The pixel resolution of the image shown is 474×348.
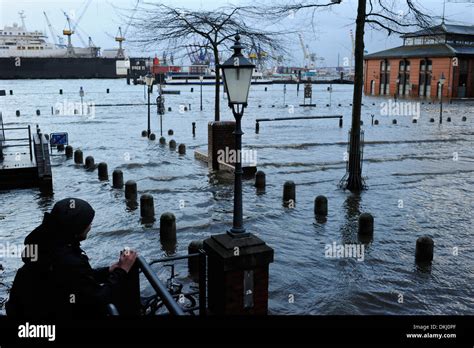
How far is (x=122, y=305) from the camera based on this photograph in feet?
16.1

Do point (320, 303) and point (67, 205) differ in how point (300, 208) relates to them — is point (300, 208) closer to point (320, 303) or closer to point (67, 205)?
point (320, 303)

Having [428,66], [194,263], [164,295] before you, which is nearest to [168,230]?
[194,263]

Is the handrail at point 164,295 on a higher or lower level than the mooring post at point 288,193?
higher

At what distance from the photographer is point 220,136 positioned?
1883 centimetres

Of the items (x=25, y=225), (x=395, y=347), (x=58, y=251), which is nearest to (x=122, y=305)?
(x=58, y=251)

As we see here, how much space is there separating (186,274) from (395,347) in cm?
538

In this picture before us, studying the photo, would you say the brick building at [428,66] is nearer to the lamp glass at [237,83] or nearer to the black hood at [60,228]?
the lamp glass at [237,83]

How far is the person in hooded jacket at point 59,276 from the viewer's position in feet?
Result: 11.3

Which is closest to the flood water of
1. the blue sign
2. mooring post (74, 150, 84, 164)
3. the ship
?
mooring post (74, 150, 84, 164)

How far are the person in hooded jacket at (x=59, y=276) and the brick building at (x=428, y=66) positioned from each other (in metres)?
67.7

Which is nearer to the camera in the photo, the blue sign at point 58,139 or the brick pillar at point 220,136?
the brick pillar at point 220,136

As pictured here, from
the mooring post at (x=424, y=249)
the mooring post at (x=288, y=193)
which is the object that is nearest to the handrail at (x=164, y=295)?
the mooring post at (x=424, y=249)

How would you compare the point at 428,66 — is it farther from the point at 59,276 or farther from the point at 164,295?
the point at 59,276

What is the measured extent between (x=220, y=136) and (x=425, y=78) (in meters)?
63.0
